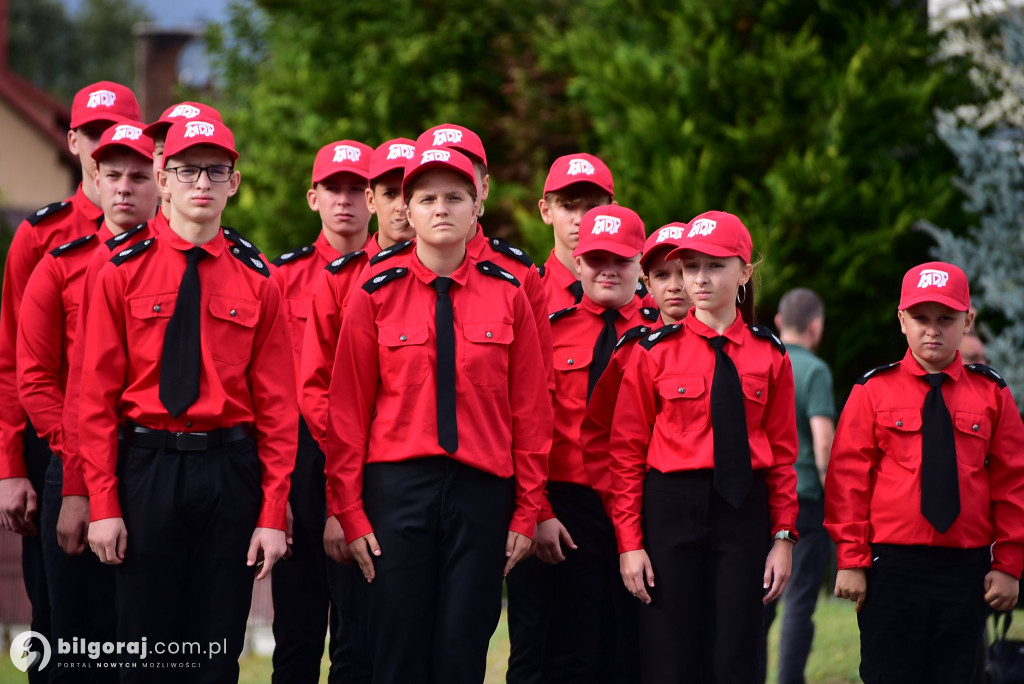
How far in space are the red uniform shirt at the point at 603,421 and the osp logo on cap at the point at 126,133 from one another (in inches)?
87.2

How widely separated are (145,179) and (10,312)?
31.9 inches

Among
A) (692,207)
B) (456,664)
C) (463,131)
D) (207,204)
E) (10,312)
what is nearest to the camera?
(456,664)

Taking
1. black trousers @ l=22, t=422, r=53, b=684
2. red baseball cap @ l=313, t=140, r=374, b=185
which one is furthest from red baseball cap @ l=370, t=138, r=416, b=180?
→ black trousers @ l=22, t=422, r=53, b=684

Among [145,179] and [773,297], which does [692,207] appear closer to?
[773,297]

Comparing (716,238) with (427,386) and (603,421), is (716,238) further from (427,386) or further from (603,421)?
(427,386)

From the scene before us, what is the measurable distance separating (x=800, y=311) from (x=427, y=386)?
3583 millimetres

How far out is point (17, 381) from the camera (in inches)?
208

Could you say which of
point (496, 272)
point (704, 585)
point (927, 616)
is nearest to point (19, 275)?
point (496, 272)

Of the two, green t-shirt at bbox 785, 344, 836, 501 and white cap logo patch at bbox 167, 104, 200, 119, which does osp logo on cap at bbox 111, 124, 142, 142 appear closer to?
white cap logo patch at bbox 167, 104, 200, 119

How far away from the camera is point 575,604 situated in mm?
5309

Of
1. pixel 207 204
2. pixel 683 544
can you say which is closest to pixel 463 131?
pixel 207 204

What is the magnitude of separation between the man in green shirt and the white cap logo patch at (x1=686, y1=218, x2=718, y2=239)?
260cm

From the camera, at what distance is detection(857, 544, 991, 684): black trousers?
16.5 ft

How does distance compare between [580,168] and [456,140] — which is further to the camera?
[580,168]
